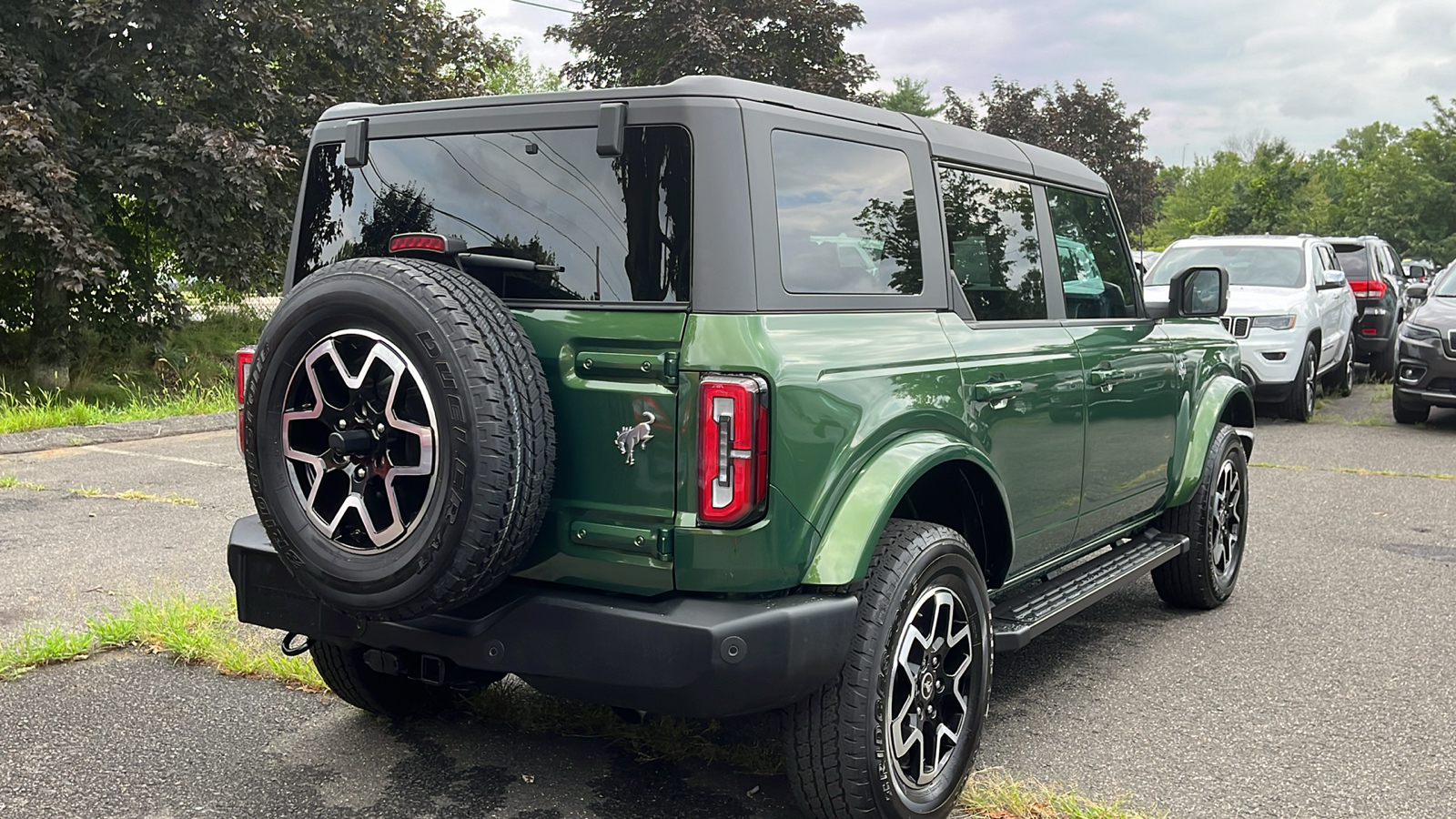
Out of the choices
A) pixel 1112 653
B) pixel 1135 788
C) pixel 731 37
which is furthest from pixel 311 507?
pixel 731 37

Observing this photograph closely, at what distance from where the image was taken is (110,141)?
511 inches

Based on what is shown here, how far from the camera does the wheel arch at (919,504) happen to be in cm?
299

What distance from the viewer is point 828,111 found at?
134 inches

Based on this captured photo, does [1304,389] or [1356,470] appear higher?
[1304,389]

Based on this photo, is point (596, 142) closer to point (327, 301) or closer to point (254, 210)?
point (327, 301)

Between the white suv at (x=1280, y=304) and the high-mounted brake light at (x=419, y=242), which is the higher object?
the high-mounted brake light at (x=419, y=242)

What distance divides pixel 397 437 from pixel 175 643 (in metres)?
2.26

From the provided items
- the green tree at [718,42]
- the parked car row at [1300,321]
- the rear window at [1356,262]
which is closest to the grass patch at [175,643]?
the parked car row at [1300,321]

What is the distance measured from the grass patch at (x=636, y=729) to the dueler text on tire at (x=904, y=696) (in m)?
0.55

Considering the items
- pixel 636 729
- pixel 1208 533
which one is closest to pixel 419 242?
pixel 636 729

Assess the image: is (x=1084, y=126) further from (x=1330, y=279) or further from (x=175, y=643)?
(x=175, y=643)

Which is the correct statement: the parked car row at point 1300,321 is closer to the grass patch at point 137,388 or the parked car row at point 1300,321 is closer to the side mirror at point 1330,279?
the side mirror at point 1330,279

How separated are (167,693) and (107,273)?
1055 centimetres

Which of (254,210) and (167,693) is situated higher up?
(254,210)
